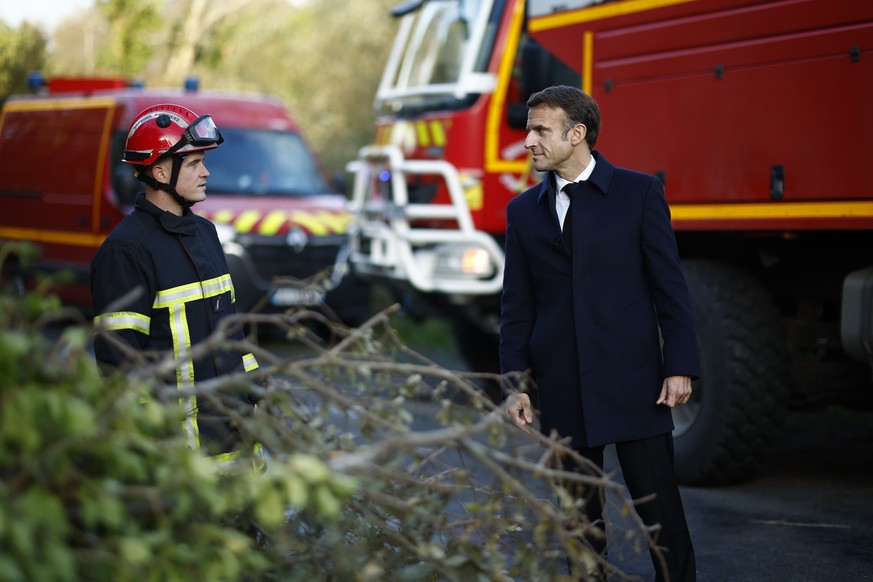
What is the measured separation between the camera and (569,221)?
14.0 ft

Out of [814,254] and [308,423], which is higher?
[814,254]

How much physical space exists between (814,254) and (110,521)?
4920 mm

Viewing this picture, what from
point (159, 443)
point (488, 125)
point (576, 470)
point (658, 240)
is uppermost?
point (488, 125)

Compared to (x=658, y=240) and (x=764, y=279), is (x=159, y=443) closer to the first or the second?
(x=658, y=240)

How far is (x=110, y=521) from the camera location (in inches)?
86.2

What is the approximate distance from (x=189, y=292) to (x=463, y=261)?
191 inches

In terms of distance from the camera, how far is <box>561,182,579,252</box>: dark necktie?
14.0 feet

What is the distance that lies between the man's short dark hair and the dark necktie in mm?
159

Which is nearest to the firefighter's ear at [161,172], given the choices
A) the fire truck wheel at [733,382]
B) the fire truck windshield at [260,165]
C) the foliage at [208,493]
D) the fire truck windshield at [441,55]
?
the foliage at [208,493]

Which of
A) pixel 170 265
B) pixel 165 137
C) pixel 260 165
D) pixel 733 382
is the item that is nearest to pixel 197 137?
pixel 165 137

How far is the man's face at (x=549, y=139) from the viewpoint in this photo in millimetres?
4191

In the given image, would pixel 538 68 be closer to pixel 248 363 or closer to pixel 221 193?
pixel 248 363

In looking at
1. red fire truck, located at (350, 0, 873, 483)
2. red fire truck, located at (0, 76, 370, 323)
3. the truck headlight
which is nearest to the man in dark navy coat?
red fire truck, located at (350, 0, 873, 483)

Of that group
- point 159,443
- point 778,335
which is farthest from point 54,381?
point 778,335
